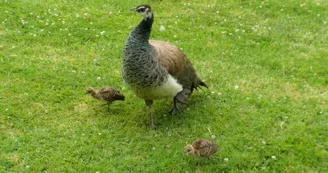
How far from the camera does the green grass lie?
6.43 m

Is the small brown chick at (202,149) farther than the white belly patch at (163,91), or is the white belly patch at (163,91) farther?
the white belly patch at (163,91)

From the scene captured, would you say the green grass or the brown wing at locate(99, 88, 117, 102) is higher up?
the brown wing at locate(99, 88, 117, 102)

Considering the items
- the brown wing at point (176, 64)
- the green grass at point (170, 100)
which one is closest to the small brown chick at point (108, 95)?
the green grass at point (170, 100)

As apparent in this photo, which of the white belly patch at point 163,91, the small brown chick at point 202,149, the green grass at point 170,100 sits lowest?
the green grass at point 170,100

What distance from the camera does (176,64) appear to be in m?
6.98

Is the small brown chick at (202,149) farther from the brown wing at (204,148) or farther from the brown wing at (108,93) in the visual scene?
the brown wing at (108,93)

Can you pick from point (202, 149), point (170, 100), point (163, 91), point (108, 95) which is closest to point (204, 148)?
point (202, 149)

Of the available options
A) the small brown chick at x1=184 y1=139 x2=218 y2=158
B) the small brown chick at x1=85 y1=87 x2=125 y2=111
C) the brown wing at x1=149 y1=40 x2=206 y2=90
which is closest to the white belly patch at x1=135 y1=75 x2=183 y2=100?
the brown wing at x1=149 y1=40 x2=206 y2=90

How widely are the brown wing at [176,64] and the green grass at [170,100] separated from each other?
2.27ft

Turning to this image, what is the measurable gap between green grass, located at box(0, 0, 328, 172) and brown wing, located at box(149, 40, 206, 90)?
2.27ft

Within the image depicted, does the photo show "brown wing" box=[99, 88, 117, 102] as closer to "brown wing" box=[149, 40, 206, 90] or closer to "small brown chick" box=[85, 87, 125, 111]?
"small brown chick" box=[85, 87, 125, 111]

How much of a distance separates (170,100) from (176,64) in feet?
4.54

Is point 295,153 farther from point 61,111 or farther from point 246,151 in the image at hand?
point 61,111

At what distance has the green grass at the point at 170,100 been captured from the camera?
6.43m
